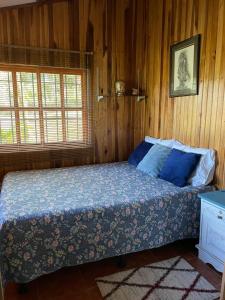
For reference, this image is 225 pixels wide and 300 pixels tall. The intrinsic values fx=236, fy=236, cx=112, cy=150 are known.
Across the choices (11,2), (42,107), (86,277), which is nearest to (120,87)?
(42,107)

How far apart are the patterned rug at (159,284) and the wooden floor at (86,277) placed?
69 millimetres

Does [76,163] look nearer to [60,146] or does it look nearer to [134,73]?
[60,146]

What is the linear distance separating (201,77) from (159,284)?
197cm

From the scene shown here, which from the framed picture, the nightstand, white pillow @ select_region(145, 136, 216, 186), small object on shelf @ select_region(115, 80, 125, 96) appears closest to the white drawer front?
the nightstand

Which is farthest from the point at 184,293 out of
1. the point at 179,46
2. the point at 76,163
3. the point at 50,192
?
the point at 179,46

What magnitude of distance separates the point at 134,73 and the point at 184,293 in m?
2.84

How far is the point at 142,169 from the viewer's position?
2.96 m

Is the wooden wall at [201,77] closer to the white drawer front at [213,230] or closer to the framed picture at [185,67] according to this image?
the framed picture at [185,67]

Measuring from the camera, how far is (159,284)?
185cm

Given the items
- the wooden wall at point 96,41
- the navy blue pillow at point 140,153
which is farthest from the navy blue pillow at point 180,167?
the wooden wall at point 96,41

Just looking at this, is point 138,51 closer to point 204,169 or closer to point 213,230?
point 204,169

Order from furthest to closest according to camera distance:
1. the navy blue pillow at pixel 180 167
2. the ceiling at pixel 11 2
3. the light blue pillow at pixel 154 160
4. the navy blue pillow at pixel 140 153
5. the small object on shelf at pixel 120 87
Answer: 1. the small object on shelf at pixel 120 87
2. the navy blue pillow at pixel 140 153
3. the light blue pillow at pixel 154 160
4. the ceiling at pixel 11 2
5. the navy blue pillow at pixel 180 167

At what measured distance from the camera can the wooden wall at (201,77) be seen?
223cm

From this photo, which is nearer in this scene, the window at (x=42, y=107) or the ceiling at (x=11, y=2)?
the ceiling at (x=11, y=2)
